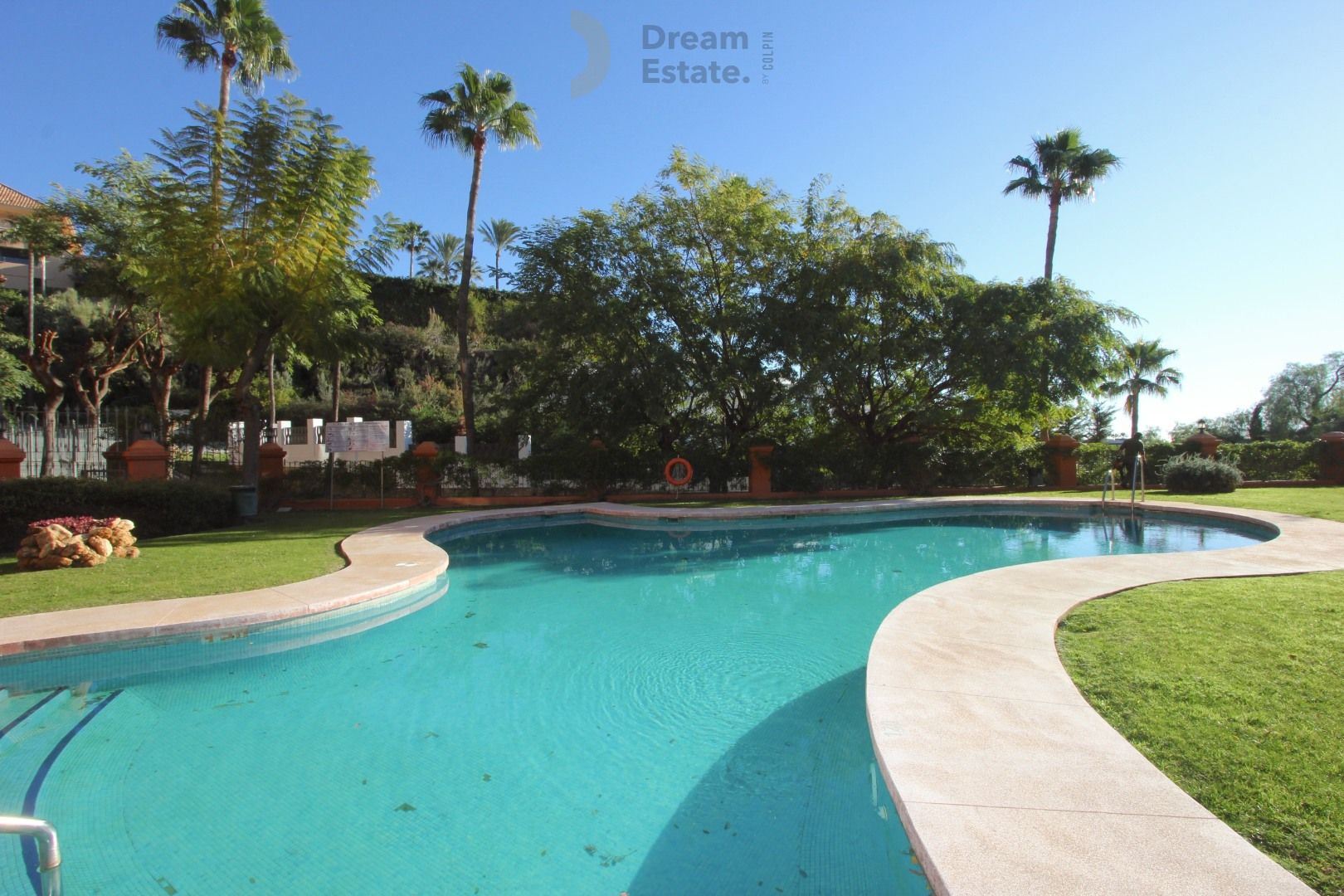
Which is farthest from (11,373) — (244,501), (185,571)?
(185,571)

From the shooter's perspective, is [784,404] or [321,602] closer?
[321,602]

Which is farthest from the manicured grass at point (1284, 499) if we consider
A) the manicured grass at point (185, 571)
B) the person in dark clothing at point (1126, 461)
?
the manicured grass at point (185, 571)

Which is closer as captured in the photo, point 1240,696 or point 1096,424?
point 1240,696

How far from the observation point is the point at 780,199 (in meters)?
18.3

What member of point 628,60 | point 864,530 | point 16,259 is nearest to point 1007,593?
point 864,530

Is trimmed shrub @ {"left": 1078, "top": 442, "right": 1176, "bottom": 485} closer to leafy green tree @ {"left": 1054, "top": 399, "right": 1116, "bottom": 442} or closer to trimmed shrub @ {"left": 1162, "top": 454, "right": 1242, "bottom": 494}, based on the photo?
trimmed shrub @ {"left": 1162, "top": 454, "right": 1242, "bottom": 494}

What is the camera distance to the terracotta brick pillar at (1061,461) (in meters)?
19.0

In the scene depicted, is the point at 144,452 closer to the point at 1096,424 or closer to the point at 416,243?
the point at 1096,424

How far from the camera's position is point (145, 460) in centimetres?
1274

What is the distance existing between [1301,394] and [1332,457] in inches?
1312

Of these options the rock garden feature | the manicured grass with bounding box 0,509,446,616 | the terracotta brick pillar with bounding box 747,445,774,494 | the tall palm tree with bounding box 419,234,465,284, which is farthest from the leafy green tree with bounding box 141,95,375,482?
the tall palm tree with bounding box 419,234,465,284

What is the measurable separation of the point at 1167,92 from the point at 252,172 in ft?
52.6

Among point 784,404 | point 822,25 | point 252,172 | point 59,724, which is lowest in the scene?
point 59,724

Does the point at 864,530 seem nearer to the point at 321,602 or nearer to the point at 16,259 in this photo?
the point at 321,602
